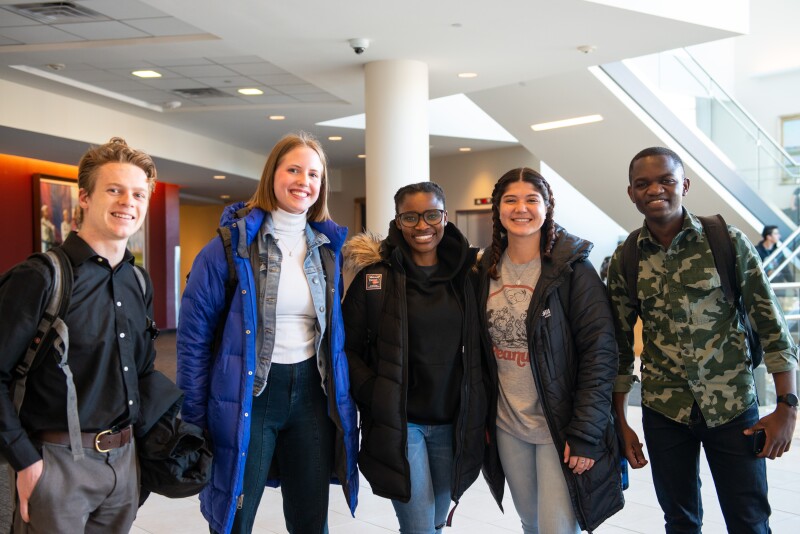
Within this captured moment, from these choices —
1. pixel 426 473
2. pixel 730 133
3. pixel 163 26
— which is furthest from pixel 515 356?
pixel 730 133

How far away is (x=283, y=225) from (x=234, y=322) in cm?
44

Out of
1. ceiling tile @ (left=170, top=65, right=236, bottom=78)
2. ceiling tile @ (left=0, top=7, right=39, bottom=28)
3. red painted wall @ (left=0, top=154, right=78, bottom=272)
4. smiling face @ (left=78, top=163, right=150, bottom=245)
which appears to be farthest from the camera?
red painted wall @ (left=0, top=154, right=78, bottom=272)

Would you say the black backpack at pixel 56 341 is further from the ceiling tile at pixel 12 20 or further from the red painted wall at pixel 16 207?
the red painted wall at pixel 16 207

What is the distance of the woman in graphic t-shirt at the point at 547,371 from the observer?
2758 millimetres

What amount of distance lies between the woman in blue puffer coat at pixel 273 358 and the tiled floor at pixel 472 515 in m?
1.62

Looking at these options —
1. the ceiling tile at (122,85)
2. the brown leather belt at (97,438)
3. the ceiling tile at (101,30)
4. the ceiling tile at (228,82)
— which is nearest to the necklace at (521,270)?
the brown leather belt at (97,438)

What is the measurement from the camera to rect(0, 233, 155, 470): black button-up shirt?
216 cm

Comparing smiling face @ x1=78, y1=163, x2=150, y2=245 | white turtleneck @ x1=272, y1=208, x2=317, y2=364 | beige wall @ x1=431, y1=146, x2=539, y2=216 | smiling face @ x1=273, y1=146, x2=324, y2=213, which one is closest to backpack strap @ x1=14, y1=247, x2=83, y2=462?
smiling face @ x1=78, y1=163, x2=150, y2=245

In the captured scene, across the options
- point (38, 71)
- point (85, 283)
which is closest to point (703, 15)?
point (85, 283)

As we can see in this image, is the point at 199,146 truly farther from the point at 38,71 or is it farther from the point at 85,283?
the point at 85,283

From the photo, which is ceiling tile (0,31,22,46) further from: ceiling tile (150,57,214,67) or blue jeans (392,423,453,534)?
blue jeans (392,423,453,534)

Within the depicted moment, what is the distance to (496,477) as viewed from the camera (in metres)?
3.04

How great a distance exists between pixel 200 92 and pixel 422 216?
27.9ft

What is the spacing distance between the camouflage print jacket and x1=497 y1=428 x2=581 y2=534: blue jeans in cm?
46
